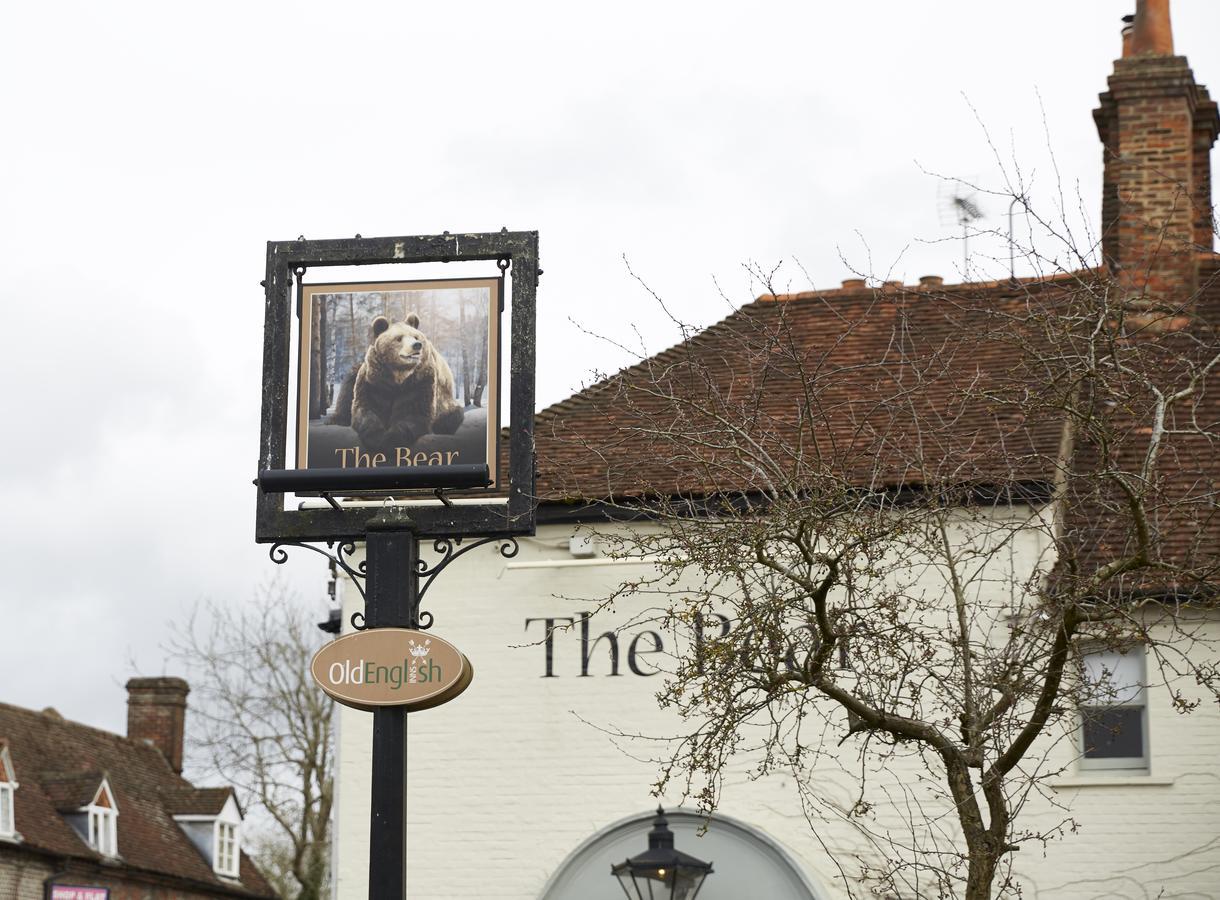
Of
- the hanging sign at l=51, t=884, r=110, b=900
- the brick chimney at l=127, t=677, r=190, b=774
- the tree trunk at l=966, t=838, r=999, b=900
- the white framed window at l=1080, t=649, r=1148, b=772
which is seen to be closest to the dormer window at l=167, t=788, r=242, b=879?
the brick chimney at l=127, t=677, r=190, b=774

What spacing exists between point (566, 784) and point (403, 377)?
6387mm

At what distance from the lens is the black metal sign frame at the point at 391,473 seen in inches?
412

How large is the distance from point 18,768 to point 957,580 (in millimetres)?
22466

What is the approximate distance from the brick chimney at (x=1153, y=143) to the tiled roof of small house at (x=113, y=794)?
58.5 feet

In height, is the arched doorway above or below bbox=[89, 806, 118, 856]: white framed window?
below

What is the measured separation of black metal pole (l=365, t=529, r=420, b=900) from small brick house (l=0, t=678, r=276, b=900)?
17361mm

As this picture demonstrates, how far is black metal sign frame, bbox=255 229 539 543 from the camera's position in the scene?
10.5 metres

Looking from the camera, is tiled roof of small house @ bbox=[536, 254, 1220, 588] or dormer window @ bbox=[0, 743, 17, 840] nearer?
tiled roof of small house @ bbox=[536, 254, 1220, 588]

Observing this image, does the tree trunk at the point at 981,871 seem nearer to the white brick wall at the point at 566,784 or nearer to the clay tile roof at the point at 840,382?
the clay tile roof at the point at 840,382

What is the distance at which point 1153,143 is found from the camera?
712 inches

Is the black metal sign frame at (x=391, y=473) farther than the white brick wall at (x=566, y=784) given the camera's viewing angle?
No

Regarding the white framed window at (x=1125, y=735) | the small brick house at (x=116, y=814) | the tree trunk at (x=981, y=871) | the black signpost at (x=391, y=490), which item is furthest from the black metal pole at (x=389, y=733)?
the small brick house at (x=116, y=814)

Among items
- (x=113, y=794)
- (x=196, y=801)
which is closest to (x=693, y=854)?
(x=113, y=794)

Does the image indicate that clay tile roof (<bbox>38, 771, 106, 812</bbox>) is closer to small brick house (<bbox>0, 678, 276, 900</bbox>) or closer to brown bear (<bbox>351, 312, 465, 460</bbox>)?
small brick house (<bbox>0, 678, 276, 900</bbox>)
